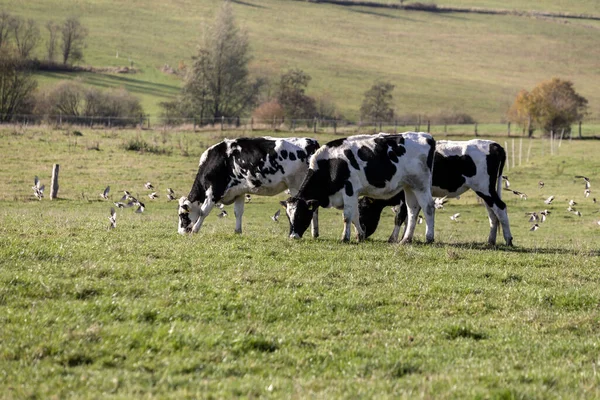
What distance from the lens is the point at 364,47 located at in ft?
445

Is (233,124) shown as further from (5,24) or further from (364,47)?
(364,47)

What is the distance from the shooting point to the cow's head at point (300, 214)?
677 inches

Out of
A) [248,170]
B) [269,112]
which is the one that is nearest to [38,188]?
[248,170]

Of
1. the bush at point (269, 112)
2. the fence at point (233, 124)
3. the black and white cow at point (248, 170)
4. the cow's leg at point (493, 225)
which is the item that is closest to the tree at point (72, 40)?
the fence at point (233, 124)

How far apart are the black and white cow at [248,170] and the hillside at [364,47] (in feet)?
230

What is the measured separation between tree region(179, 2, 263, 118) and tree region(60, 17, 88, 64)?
28820 mm

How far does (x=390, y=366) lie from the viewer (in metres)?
8.44

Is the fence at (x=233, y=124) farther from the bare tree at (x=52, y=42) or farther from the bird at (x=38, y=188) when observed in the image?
the bird at (x=38, y=188)

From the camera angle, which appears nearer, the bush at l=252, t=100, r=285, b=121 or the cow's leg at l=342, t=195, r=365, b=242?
the cow's leg at l=342, t=195, r=365, b=242

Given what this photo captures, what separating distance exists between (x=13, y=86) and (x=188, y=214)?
174 feet

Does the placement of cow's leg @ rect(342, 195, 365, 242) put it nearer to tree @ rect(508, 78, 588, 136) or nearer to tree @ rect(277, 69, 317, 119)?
tree @ rect(508, 78, 588, 136)

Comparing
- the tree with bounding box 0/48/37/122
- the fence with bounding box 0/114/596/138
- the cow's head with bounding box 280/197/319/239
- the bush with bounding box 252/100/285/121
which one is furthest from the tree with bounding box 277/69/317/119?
the cow's head with bounding box 280/197/319/239

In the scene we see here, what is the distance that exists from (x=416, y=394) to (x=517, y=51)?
13606cm

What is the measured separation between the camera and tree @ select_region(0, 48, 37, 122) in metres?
66.3
